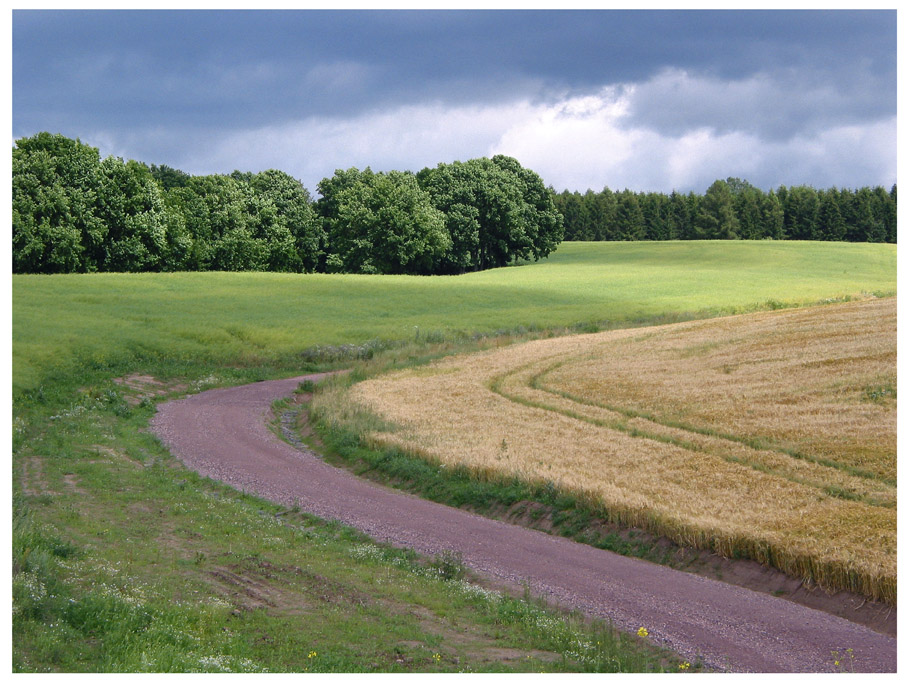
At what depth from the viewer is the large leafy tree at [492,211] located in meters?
108

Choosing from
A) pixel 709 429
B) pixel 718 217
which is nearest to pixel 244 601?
pixel 709 429

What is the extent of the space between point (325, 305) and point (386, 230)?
120 feet

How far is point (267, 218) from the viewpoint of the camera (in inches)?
3900

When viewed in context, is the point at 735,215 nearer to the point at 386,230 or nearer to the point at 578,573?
the point at 386,230

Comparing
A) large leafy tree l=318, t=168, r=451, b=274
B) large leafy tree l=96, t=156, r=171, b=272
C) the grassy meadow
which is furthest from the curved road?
large leafy tree l=318, t=168, r=451, b=274

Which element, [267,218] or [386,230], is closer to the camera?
[386,230]

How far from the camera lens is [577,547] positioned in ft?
57.0

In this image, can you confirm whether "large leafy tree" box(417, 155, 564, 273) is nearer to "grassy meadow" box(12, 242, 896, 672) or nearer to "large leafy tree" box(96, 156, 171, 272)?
"large leafy tree" box(96, 156, 171, 272)

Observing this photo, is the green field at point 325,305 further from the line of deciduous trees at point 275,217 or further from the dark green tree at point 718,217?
the dark green tree at point 718,217

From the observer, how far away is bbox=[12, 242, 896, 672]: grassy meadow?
1025 centimetres

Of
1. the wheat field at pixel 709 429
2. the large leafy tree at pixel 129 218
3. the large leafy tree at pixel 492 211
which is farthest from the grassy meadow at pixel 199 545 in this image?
the large leafy tree at pixel 492 211

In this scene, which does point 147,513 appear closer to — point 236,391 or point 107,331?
point 236,391

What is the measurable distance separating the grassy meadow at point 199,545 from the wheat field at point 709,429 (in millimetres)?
1897

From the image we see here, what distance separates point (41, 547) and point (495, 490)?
10950 mm
